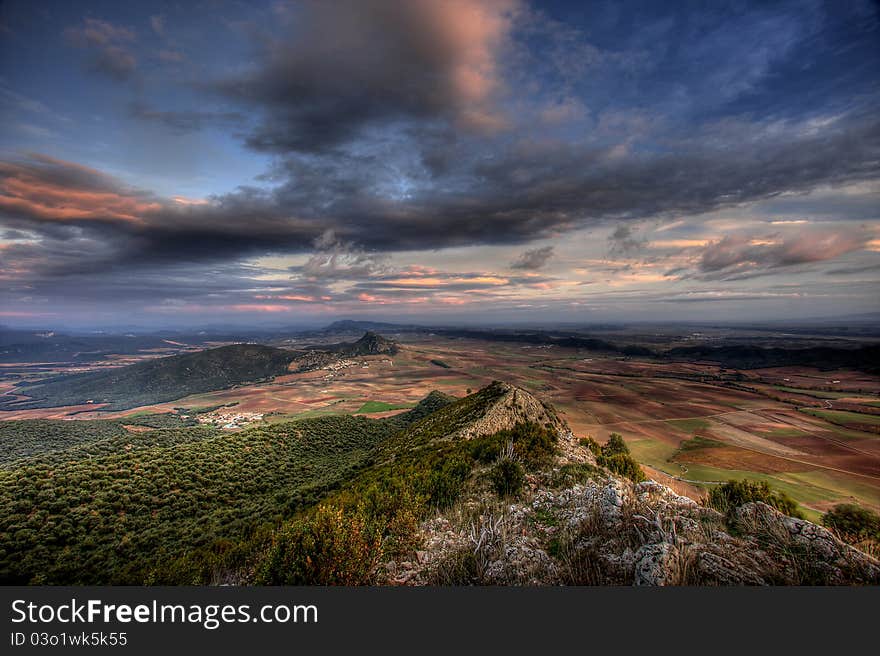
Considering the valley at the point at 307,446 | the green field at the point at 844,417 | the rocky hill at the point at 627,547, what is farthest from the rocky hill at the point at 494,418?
the green field at the point at 844,417

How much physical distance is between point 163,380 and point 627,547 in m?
210

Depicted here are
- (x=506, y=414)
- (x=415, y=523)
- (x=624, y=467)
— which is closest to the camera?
(x=415, y=523)

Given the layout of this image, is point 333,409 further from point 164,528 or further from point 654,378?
point 654,378

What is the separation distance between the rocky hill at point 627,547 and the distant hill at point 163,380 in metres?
167

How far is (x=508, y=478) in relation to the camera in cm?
1298

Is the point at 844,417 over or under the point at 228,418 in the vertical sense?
over

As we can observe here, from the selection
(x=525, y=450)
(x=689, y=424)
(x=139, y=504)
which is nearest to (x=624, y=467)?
(x=525, y=450)

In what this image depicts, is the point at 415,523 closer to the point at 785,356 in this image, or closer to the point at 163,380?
the point at 785,356

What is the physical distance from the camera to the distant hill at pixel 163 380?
452ft

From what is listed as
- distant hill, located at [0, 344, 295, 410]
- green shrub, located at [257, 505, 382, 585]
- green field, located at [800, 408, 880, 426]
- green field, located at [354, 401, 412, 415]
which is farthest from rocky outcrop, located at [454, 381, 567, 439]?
distant hill, located at [0, 344, 295, 410]

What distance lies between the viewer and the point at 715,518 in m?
7.12

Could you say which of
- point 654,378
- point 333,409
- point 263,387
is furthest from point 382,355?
point 654,378

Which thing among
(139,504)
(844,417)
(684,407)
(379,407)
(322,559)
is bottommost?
(379,407)

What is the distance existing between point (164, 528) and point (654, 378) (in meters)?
123
